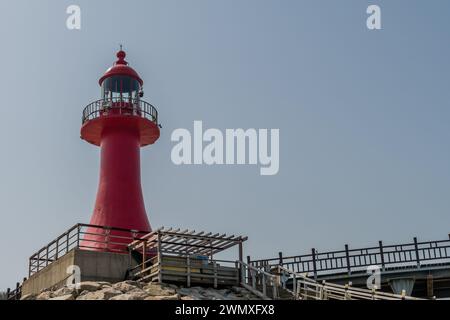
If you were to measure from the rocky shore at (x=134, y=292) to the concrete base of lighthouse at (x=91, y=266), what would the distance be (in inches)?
43.5

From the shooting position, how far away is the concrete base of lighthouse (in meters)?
25.4

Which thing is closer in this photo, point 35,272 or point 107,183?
point 35,272

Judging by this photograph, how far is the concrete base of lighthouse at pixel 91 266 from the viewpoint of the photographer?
25375 mm

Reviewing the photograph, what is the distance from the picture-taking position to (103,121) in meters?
33.0

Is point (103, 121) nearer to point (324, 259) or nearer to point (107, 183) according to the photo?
point (107, 183)

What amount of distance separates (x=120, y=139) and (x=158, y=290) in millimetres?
11402

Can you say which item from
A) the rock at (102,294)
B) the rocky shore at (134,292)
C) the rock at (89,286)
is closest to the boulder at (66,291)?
the rocky shore at (134,292)

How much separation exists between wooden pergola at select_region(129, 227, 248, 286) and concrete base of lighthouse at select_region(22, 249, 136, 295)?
1.62 ft

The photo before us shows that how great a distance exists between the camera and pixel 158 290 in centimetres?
2317

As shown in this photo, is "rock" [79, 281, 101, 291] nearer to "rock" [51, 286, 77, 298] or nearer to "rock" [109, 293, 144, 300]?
"rock" [51, 286, 77, 298]

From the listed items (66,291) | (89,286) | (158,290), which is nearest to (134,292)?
(158,290)

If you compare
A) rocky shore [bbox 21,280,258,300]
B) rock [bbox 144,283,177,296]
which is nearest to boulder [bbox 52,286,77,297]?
rocky shore [bbox 21,280,258,300]
